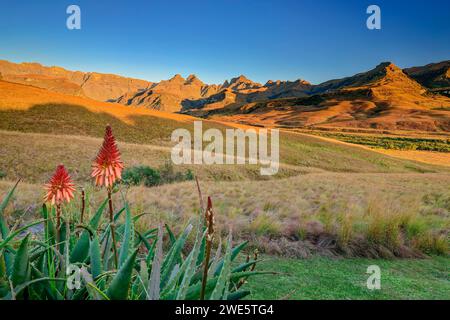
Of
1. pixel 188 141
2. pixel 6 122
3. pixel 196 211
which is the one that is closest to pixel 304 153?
pixel 188 141

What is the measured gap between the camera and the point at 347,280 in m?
4.82

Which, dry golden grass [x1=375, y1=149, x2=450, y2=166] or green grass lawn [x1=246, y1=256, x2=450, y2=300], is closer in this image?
green grass lawn [x1=246, y1=256, x2=450, y2=300]

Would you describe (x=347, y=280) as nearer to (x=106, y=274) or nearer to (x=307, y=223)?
(x=307, y=223)

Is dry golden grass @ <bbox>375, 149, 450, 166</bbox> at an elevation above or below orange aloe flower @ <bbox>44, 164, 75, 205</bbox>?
below

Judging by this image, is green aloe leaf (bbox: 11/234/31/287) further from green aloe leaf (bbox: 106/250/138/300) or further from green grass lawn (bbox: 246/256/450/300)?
green grass lawn (bbox: 246/256/450/300)

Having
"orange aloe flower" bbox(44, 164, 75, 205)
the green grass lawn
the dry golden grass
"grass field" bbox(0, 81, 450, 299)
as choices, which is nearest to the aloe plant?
"orange aloe flower" bbox(44, 164, 75, 205)

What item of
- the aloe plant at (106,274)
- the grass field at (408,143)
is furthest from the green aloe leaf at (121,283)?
the grass field at (408,143)

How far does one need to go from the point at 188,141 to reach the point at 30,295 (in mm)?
53802

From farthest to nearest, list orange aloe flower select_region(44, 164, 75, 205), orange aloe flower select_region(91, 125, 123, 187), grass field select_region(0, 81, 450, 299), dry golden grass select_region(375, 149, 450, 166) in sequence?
1. dry golden grass select_region(375, 149, 450, 166)
2. grass field select_region(0, 81, 450, 299)
3. orange aloe flower select_region(44, 164, 75, 205)
4. orange aloe flower select_region(91, 125, 123, 187)

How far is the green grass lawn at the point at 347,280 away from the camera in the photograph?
4.09 meters

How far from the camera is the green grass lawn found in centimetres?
409

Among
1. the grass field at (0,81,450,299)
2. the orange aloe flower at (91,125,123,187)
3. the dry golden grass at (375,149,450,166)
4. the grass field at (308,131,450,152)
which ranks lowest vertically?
the dry golden grass at (375,149,450,166)
